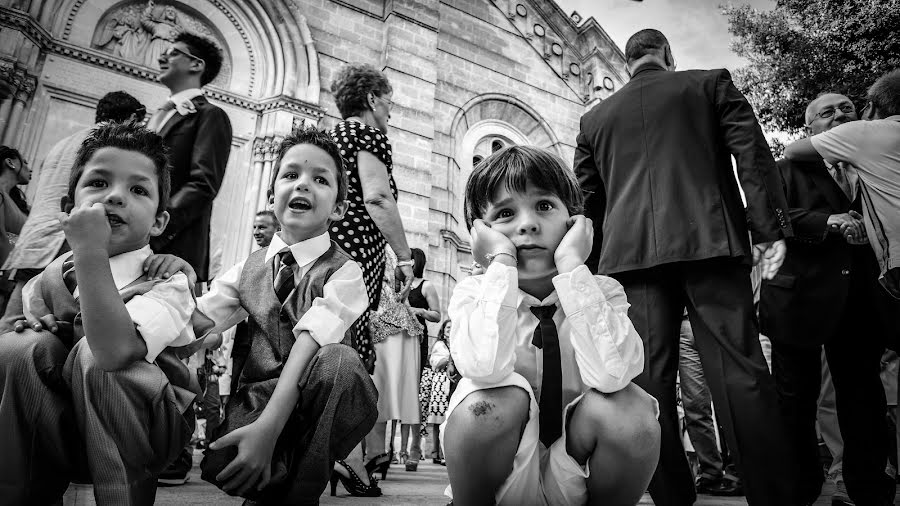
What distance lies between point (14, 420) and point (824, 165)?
143 inches

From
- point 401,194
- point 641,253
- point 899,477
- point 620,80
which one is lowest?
point 899,477

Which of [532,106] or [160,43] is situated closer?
[160,43]

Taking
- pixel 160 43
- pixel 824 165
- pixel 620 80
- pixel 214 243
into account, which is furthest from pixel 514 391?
pixel 620 80

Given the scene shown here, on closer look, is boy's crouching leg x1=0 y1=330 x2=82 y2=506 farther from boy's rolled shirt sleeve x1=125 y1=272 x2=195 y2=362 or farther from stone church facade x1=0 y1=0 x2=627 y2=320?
stone church facade x1=0 y1=0 x2=627 y2=320

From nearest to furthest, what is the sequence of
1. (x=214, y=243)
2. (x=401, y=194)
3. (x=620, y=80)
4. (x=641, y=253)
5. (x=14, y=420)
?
(x=14, y=420) → (x=641, y=253) → (x=214, y=243) → (x=401, y=194) → (x=620, y=80)

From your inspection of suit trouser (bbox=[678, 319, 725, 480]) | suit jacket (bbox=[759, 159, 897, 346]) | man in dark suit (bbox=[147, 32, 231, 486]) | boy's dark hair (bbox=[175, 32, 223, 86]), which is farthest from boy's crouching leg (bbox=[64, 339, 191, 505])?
suit trouser (bbox=[678, 319, 725, 480])

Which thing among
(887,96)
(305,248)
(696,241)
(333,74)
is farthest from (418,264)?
(333,74)

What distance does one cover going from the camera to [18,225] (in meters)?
3.80

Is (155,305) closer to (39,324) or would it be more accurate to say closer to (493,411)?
(39,324)

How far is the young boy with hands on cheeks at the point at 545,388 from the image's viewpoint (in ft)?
3.96

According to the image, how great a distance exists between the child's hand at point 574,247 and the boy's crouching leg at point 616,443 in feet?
1.06

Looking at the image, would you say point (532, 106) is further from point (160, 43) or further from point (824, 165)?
point (824, 165)

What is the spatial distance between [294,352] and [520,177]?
80 cm

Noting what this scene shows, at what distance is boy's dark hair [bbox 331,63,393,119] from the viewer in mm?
3000
